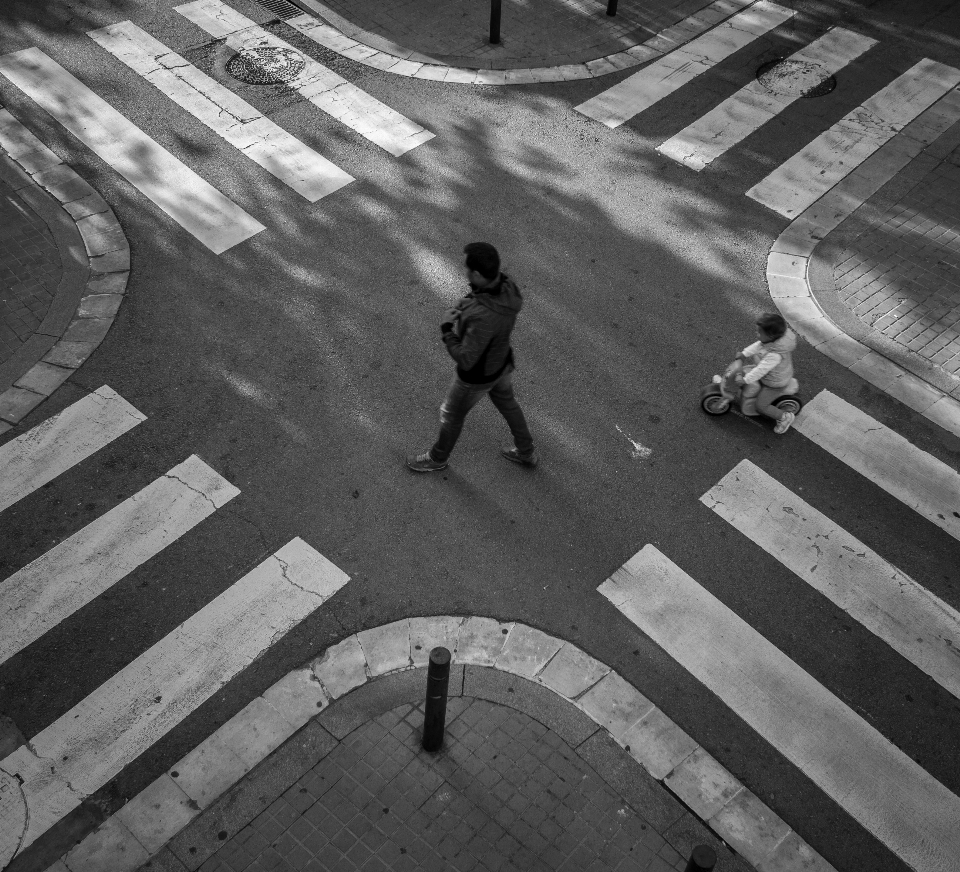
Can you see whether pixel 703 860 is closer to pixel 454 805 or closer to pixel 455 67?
pixel 454 805

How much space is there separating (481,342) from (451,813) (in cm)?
309

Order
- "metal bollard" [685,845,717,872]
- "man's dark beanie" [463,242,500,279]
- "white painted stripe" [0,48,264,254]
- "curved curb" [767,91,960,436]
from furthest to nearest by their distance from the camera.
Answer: "white painted stripe" [0,48,264,254] → "curved curb" [767,91,960,436] → "man's dark beanie" [463,242,500,279] → "metal bollard" [685,845,717,872]

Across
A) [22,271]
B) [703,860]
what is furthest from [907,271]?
[22,271]

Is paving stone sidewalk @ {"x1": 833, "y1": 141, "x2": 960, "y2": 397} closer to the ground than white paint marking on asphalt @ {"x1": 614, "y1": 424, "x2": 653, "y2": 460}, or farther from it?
farther from it

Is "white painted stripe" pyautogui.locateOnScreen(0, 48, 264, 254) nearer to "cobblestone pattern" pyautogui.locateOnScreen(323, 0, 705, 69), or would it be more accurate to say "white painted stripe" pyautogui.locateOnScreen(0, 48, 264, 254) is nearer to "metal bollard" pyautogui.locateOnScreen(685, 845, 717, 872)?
"cobblestone pattern" pyautogui.locateOnScreen(323, 0, 705, 69)

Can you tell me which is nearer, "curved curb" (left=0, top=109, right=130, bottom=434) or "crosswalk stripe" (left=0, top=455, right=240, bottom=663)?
"crosswalk stripe" (left=0, top=455, right=240, bottom=663)

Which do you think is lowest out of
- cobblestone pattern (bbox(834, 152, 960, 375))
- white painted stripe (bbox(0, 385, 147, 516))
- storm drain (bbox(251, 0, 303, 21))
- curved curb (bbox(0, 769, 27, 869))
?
curved curb (bbox(0, 769, 27, 869))

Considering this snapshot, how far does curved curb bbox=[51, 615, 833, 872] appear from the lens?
17.0 feet

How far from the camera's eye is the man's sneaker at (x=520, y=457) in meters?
7.07

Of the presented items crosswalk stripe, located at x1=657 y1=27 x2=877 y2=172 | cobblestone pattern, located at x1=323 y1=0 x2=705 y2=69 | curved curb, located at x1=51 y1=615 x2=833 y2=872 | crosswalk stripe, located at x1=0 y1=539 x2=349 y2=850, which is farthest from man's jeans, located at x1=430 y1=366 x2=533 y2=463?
cobblestone pattern, located at x1=323 y1=0 x2=705 y2=69

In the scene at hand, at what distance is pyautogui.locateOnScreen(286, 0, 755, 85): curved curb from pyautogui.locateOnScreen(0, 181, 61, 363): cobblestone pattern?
191 inches

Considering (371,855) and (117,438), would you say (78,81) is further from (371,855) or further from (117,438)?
(371,855)

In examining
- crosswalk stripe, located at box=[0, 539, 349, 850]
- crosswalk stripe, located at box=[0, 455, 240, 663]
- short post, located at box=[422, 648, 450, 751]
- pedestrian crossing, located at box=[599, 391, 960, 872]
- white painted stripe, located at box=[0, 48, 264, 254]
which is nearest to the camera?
short post, located at box=[422, 648, 450, 751]

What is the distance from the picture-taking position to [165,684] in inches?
227
